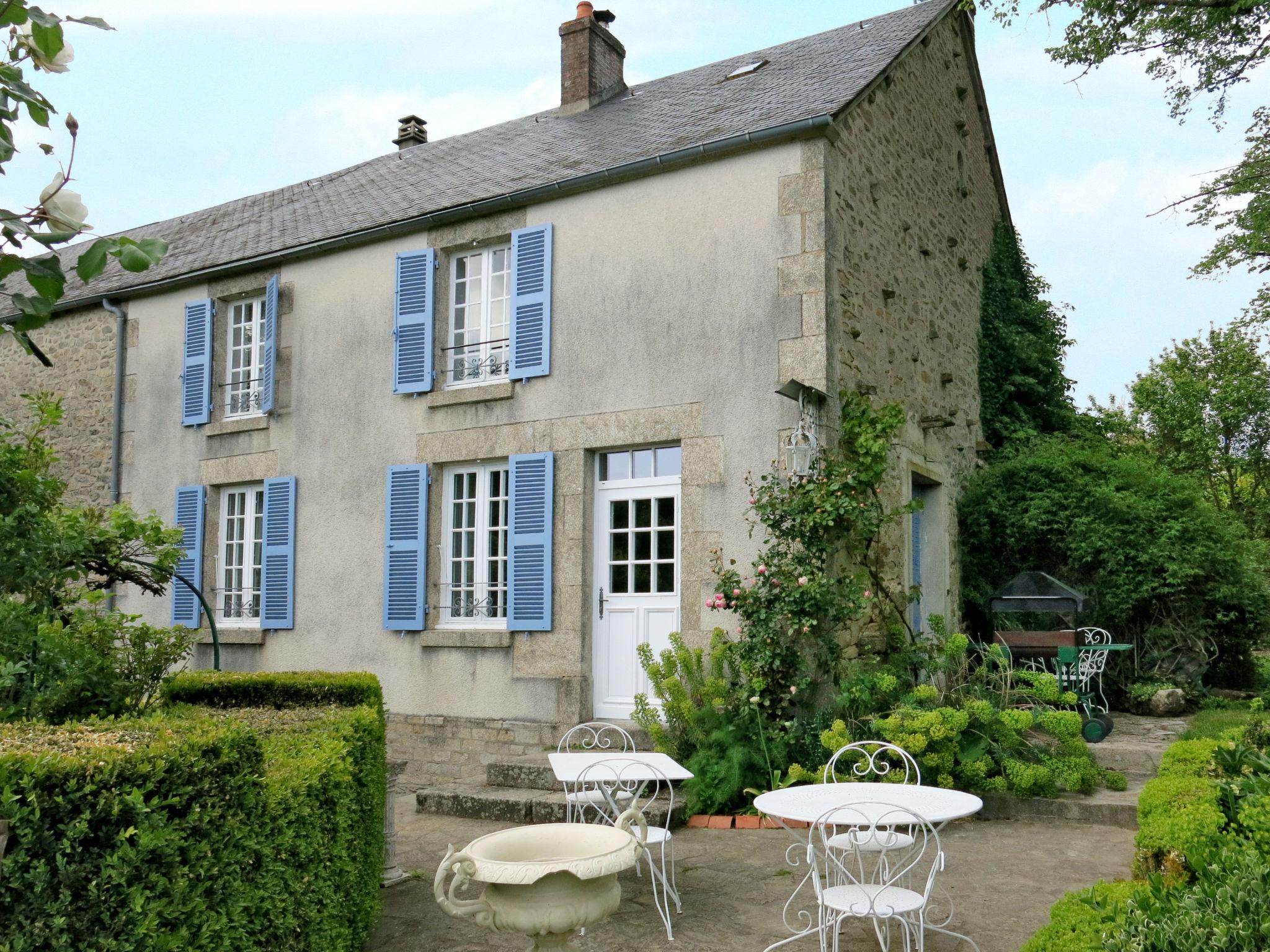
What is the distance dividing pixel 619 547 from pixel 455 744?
2.13m

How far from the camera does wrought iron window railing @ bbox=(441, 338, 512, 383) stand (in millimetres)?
9258

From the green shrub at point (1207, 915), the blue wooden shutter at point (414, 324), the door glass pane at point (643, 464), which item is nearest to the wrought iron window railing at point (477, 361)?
the blue wooden shutter at point (414, 324)

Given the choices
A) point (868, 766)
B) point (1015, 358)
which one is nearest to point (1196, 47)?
point (1015, 358)

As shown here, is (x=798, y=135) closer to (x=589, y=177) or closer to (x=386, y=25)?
(x=589, y=177)

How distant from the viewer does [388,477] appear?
944cm

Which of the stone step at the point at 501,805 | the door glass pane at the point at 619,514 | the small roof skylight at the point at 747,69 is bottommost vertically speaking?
the stone step at the point at 501,805

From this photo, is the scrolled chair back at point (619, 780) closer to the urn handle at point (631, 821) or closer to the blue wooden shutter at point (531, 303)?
the urn handle at point (631, 821)

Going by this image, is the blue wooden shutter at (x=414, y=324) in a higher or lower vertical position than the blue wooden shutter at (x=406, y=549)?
higher

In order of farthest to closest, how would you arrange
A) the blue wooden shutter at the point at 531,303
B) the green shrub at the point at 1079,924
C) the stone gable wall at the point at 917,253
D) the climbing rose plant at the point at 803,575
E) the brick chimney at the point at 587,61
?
the brick chimney at the point at 587,61 < the blue wooden shutter at the point at 531,303 < the stone gable wall at the point at 917,253 < the climbing rose plant at the point at 803,575 < the green shrub at the point at 1079,924

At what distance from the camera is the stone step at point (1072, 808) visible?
6359mm

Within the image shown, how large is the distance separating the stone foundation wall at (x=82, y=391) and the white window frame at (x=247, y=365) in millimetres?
1641

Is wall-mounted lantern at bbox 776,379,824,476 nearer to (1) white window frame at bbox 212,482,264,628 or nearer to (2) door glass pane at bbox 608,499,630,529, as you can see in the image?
(2) door glass pane at bbox 608,499,630,529

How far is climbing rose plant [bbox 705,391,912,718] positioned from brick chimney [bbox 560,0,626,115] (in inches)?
241

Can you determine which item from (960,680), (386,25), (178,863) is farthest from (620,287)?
(178,863)
